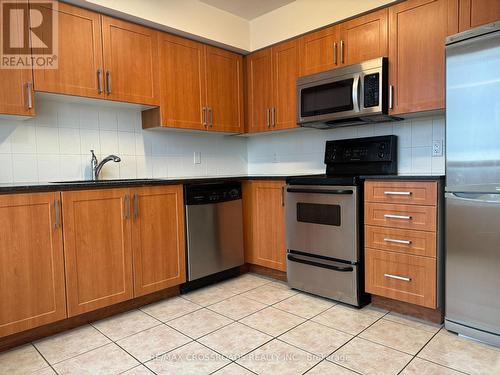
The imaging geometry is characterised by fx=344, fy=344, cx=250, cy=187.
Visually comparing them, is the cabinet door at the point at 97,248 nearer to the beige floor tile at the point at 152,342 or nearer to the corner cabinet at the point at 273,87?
the beige floor tile at the point at 152,342

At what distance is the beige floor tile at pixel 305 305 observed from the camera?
2.41 metres

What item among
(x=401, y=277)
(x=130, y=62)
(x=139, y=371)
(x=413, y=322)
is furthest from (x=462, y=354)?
(x=130, y=62)

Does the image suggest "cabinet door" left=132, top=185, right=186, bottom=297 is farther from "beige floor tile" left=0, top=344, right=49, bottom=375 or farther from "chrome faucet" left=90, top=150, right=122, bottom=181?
"beige floor tile" left=0, top=344, right=49, bottom=375

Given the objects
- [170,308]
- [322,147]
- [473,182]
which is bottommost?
[170,308]

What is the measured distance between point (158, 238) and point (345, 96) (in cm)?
178

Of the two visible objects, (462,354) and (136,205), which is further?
(136,205)

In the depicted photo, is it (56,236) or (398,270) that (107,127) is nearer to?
(56,236)

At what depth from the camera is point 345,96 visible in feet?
8.55

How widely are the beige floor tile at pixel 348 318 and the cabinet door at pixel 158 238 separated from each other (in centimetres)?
114

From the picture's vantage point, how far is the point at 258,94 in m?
3.37

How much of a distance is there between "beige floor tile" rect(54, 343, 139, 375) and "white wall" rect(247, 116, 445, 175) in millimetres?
2233

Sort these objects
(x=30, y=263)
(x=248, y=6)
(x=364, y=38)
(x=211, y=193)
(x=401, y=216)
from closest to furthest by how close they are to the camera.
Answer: (x=30, y=263) → (x=401, y=216) → (x=364, y=38) → (x=211, y=193) → (x=248, y=6)

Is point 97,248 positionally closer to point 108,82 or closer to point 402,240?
point 108,82

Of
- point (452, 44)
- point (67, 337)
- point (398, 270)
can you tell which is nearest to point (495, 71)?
point (452, 44)
